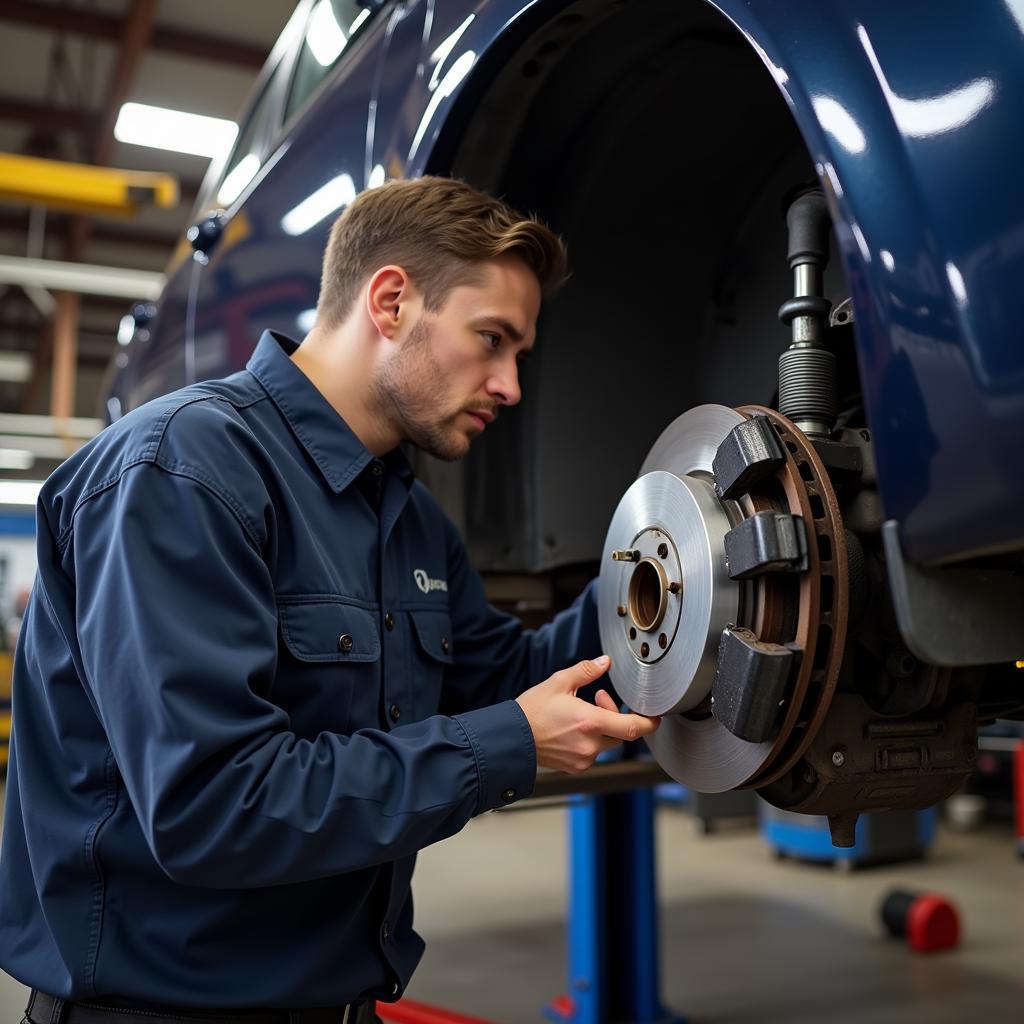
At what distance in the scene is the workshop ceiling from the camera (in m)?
5.73

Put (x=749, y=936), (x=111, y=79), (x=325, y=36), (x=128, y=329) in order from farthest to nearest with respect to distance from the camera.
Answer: (x=111, y=79)
(x=749, y=936)
(x=128, y=329)
(x=325, y=36)

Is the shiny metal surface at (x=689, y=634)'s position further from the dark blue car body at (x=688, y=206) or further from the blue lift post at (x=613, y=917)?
the blue lift post at (x=613, y=917)

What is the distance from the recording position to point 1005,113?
0.62 meters

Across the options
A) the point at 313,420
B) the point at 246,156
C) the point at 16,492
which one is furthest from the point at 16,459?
the point at 313,420

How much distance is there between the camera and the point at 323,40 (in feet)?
5.76

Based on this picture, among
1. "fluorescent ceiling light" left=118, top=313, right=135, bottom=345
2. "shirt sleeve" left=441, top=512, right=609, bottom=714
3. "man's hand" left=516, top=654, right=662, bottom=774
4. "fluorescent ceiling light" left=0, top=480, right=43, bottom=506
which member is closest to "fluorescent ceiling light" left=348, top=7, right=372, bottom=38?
"shirt sleeve" left=441, top=512, right=609, bottom=714

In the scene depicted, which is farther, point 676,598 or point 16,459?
point 16,459

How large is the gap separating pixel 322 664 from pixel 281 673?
38 mm

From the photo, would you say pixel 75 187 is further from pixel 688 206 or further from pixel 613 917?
pixel 688 206

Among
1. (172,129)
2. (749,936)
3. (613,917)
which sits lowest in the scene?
(749,936)

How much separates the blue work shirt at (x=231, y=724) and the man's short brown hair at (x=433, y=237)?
14 centimetres

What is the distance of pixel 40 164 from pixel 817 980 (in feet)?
17.2

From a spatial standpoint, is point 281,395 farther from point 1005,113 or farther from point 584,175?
point 1005,113

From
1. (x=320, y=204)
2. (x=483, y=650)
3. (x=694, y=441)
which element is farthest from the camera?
(x=320, y=204)
